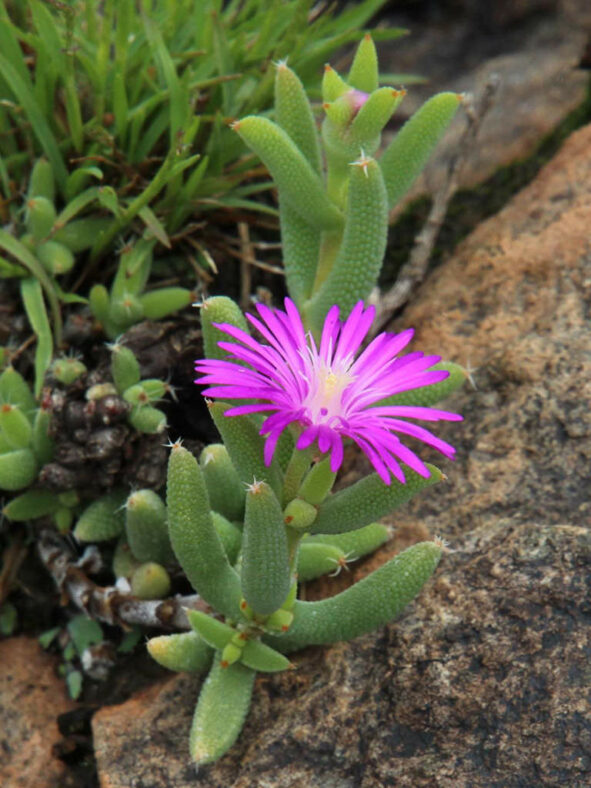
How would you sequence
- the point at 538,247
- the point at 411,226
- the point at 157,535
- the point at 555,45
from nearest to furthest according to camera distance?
the point at 157,535 < the point at 538,247 < the point at 411,226 < the point at 555,45

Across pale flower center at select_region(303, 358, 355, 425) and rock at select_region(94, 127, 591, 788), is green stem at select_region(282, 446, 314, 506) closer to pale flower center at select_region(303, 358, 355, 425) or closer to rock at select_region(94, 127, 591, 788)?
pale flower center at select_region(303, 358, 355, 425)

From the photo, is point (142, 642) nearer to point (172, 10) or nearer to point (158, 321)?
point (158, 321)

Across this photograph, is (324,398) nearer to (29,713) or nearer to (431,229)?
(29,713)

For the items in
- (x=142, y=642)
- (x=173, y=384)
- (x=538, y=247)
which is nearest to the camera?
(x=142, y=642)

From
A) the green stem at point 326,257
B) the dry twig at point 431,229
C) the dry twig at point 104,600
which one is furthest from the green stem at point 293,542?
the dry twig at point 431,229

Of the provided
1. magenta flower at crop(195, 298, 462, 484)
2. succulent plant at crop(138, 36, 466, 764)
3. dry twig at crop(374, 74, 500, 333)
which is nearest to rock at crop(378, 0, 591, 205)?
dry twig at crop(374, 74, 500, 333)

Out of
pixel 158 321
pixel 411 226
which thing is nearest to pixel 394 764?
pixel 158 321

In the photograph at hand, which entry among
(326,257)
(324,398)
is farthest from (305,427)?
(326,257)

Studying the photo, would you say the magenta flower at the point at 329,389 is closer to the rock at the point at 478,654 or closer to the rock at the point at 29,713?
the rock at the point at 478,654

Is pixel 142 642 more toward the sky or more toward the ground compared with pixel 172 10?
more toward the ground
